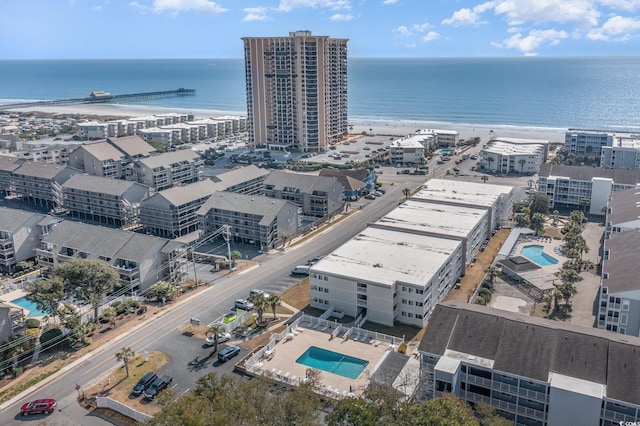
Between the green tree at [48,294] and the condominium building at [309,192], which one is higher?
the condominium building at [309,192]

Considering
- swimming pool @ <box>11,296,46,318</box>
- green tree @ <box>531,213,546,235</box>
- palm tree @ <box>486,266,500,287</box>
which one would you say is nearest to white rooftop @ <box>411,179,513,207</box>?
green tree @ <box>531,213,546,235</box>

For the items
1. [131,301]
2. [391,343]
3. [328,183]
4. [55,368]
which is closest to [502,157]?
[328,183]

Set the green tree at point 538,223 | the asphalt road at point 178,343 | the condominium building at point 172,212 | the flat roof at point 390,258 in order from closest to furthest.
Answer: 1. the asphalt road at point 178,343
2. the flat roof at point 390,258
3. the green tree at point 538,223
4. the condominium building at point 172,212

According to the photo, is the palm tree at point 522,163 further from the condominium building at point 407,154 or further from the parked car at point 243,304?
the parked car at point 243,304

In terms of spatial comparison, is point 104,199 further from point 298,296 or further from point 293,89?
point 293,89

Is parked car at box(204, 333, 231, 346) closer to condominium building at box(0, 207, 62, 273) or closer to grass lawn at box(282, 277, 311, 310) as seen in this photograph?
grass lawn at box(282, 277, 311, 310)

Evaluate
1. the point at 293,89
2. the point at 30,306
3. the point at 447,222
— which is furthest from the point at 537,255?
the point at 293,89

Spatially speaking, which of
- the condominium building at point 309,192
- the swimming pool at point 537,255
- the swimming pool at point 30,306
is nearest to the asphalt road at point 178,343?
the condominium building at point 309,192
